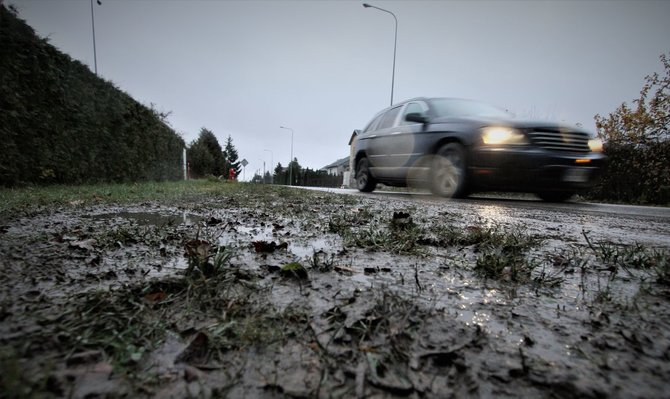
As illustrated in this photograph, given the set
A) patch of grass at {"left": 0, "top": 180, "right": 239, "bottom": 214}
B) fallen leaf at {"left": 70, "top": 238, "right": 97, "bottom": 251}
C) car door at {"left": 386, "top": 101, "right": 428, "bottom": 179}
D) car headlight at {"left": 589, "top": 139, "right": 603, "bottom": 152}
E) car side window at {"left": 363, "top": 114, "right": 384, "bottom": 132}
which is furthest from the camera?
car side window at {"left": 363, "top": 114, "right": 384, "bottom": 132}

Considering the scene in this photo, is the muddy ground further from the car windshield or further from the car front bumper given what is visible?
the car windshield

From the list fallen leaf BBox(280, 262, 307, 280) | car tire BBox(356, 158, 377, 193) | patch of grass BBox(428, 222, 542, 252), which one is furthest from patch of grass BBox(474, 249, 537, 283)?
car tire BBox(356, 158, 377, 193)

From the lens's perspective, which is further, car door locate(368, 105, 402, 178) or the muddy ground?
car door locate(368, 105, 402, 178)

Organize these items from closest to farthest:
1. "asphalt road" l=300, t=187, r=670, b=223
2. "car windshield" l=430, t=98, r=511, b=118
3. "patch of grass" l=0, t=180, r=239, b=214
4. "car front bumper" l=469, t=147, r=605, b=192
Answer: "patch of grass" l=0, t=180, r=239, b=214 < "asphalt road" l=300, t=187, r=670, b=223 < "car front bumper" l=469, t=147, r=605, b=192 < "car windshield" l=430, t=98, r=511, b=118

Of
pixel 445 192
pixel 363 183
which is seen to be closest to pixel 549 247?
pixel 445 192

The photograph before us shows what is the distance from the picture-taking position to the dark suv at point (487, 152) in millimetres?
5238

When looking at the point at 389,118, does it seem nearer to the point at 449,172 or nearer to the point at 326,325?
the point at 449,172

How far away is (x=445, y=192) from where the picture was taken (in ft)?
20.3

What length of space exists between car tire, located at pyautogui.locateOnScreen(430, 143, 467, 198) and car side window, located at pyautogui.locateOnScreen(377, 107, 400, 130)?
1.86 meters

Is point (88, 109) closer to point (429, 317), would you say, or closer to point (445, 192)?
point (445, 192)

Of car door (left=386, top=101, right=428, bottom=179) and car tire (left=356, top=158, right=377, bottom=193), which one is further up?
car door (left=386, top=101, right=428, bottom=179)

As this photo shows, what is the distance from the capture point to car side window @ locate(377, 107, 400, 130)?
7697 mm

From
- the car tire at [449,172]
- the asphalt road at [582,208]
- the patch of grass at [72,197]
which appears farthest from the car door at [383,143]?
the patch of grass at [72,197]

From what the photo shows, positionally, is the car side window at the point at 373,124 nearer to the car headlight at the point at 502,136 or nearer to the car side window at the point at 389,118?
the car side window at the point at 389,118
